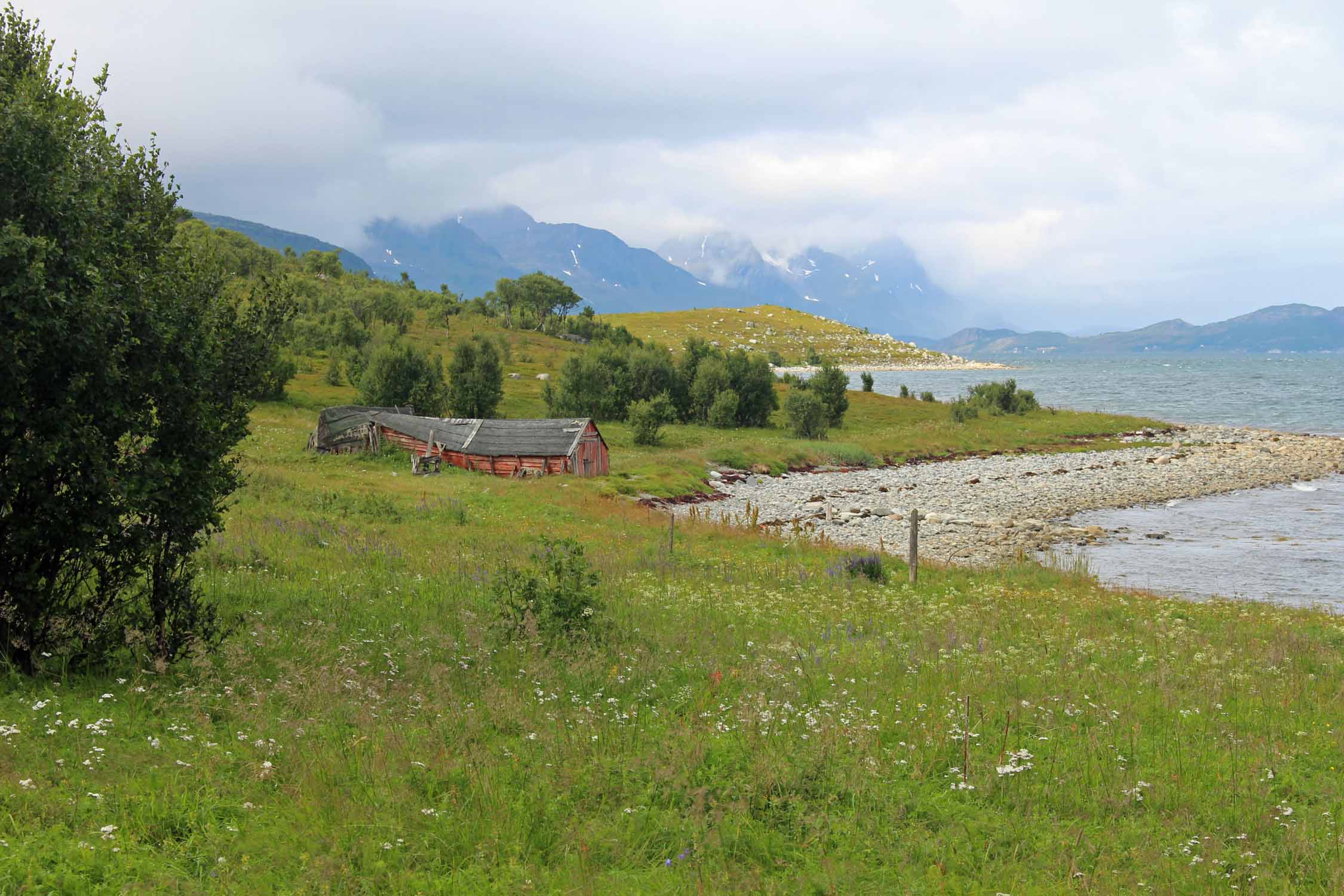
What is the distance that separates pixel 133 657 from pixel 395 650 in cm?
285

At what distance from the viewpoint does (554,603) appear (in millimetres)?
12078

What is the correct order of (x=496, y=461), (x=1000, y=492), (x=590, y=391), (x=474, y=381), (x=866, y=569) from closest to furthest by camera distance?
(x=866, y=569) < (x=496, y=461) < (x=1000, y=492) < (x=474, y=381) < (x=590, y=391)

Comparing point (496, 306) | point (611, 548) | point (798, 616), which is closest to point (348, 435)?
point (611, 548)

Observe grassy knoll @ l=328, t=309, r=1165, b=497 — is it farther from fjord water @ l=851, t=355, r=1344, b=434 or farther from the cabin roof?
fjord water @ l=851, t=355, r=1344, b=434

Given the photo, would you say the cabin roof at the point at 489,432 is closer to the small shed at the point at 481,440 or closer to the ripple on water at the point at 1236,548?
the small shed at the point at 481,440

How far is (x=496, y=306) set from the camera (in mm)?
149750

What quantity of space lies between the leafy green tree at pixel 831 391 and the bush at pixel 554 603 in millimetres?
70152

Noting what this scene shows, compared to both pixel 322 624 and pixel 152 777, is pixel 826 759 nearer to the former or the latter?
pixel 152 777

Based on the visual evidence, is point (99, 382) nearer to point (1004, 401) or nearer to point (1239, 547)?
point (1239, 547)

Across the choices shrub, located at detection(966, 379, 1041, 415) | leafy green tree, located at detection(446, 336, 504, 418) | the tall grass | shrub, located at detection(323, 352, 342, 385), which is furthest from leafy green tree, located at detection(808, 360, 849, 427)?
the tall grass

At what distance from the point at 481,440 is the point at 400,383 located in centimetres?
2266

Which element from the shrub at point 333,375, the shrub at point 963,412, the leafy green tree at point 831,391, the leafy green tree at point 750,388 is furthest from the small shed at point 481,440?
the shrub at point 963,412

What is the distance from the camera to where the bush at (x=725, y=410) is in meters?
78.2

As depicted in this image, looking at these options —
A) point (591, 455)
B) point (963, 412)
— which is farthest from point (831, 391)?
point (591, 455)
